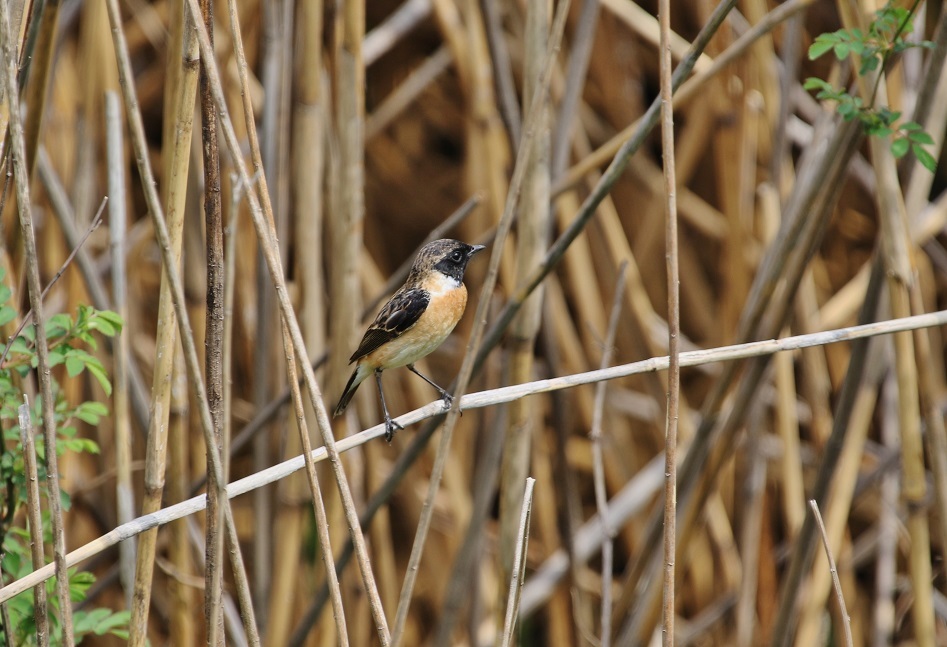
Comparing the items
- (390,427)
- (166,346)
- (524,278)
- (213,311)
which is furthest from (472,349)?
(390,427)

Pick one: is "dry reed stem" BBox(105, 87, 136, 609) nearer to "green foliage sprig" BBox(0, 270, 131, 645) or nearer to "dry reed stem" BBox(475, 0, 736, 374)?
"green foliage sprig" BBox(0, 270, 131, 645)

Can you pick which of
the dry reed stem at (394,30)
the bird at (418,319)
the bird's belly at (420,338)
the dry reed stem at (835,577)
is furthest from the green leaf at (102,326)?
the dry reed stem at (394,30)

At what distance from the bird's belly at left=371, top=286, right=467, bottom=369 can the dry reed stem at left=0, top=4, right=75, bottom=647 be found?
4.94 feet

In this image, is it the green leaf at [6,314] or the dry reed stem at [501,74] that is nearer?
the green leaf at [6,314]

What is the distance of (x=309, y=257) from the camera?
303 centimetres

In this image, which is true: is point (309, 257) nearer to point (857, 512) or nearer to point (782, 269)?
point (782, 269)

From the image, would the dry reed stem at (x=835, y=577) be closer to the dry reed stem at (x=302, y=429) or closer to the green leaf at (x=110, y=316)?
the dry reed stem at (x=302, y=429)

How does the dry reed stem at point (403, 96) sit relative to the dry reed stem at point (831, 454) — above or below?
above

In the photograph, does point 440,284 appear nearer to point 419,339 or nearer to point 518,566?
point 419,339

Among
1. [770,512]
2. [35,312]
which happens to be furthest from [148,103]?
[770,512]

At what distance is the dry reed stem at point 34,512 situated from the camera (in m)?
1.72

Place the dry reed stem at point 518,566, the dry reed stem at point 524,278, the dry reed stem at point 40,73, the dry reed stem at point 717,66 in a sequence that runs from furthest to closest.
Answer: the dry reed stem at point 524,278 < the dry reed stem at point 717,66 < the dry reed stem at point 40,73 < the dry reed stem at point 518,566

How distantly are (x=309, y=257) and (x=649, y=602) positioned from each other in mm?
1685

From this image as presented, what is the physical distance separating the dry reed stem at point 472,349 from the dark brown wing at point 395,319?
50.7 inches
